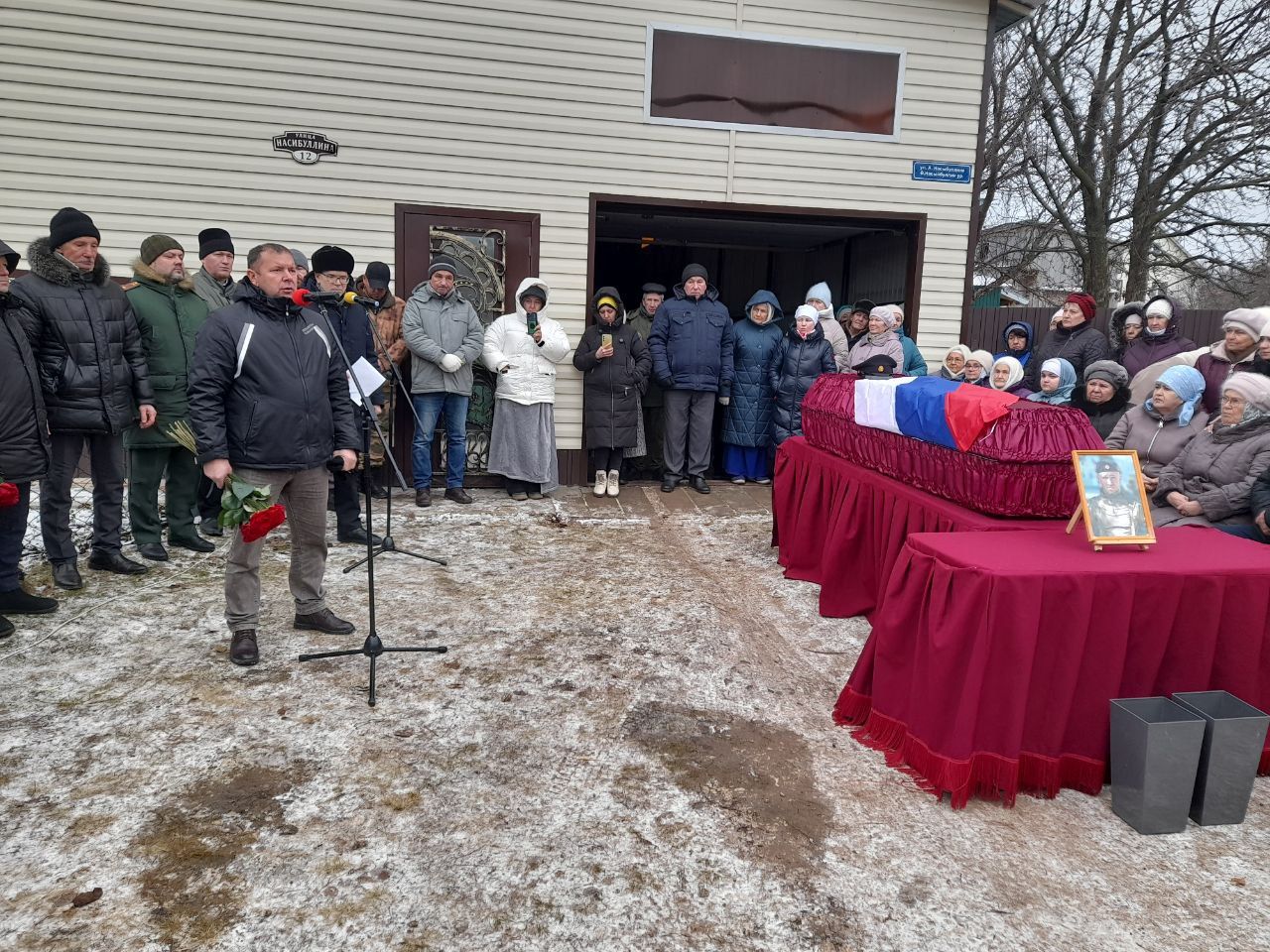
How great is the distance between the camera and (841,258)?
1059 cm

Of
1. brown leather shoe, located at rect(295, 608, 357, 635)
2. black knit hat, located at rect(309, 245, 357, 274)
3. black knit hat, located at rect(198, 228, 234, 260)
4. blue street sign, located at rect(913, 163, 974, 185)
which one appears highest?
blue street sign, located at rect(913, 163, 974, 185)

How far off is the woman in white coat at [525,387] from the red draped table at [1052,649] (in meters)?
4.38

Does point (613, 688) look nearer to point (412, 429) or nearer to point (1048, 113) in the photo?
point (412, 429)

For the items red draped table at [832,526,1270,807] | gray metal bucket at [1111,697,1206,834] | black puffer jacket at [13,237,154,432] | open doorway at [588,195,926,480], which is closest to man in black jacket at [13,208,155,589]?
black puffer jacket at [13,237,154,432]

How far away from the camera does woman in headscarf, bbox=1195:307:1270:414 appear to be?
464 centimetres

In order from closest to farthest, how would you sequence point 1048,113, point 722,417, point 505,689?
1. point 505,689
2. point 722,417
3. point 1048,113

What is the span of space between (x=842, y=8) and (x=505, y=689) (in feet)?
20.8

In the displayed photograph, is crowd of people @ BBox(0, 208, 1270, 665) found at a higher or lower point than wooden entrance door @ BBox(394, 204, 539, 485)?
lower

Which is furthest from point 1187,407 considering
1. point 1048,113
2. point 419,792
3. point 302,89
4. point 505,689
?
point 1048,113

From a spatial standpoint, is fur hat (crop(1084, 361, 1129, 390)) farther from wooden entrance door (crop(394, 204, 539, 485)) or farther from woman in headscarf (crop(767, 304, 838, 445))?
wooden entrance door (crop(394, 204, 539, 485))

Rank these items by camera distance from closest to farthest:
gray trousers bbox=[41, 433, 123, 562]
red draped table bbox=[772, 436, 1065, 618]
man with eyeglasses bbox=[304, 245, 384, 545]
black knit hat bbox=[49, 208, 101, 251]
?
red draped table bbox=[772, 436, 1065, 618]
black knit hat bbox=[49, 208, 101, 251]
gray trousers bbox=[41, 433, 123, 562]
man with eyeglasses bbox=[304, 245, 384, 545]

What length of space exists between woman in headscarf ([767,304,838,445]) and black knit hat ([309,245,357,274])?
3570mm

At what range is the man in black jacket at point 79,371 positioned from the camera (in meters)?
4.33

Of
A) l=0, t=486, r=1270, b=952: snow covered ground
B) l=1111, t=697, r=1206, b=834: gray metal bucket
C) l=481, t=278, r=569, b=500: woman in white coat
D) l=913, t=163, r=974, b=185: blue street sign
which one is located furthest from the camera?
l=913, t=163, r=974, b=185: blue street sign
